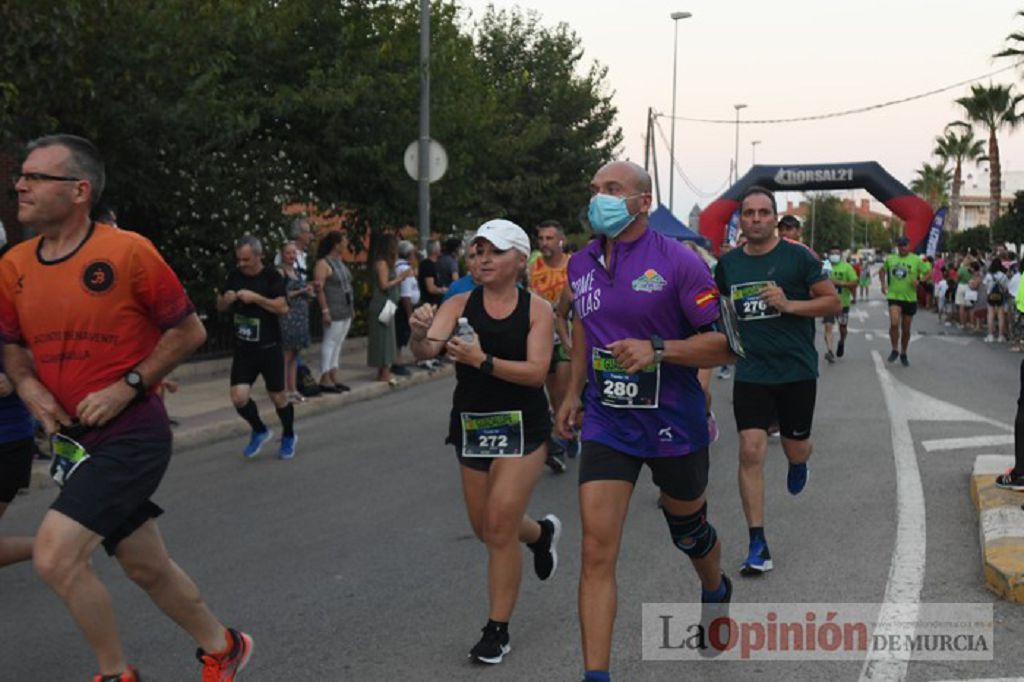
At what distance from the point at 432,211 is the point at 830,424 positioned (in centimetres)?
1159

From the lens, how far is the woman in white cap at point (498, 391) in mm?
4730

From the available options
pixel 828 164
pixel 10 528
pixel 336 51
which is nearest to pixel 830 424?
pixel 10 528

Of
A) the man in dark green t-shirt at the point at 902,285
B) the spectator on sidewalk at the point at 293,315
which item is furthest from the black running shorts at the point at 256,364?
the man in dark green t-shirt at the point at 902,285

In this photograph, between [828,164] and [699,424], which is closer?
[699,424]

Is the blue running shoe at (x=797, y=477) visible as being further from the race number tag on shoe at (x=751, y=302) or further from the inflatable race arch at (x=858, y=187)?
the inflatable race arch at (x=858, y=187)

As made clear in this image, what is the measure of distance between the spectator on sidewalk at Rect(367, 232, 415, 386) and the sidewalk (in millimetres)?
325

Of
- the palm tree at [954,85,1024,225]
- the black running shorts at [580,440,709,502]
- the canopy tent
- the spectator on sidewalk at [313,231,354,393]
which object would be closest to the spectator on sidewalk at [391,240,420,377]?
the spectator on sidewalk at [313,231,354,393]

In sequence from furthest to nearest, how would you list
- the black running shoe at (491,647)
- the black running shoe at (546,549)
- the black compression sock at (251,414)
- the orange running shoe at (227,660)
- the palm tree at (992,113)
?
the palm tree at (992,113)
the black compression sock at (251,414)
the black running shoe at (546,549)
the black running shoe at (491,647)
the orange running shoe at (227,660)

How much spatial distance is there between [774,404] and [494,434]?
2.11m

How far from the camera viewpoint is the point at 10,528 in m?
7.29

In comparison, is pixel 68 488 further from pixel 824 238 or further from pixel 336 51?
pixel 824 238

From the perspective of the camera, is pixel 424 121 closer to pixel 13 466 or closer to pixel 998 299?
pixel 998 299

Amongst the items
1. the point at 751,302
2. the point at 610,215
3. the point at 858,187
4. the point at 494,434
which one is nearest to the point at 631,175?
the point at 610,215

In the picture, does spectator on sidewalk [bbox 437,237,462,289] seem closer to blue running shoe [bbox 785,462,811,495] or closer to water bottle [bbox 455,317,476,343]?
blue running shoe [bbox 785,462,811,495]
